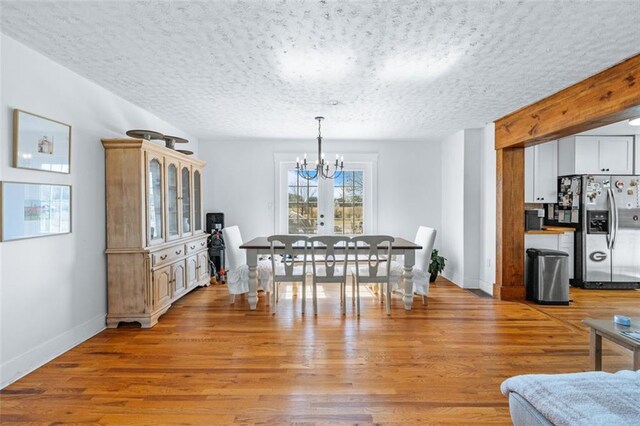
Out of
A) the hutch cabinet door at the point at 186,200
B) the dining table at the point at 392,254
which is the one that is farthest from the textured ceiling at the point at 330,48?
the dining table at the point at 392,254

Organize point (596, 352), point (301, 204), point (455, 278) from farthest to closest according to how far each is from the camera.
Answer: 1. point (301, 204)
2. point (455, 278)
3. point (596, 352)

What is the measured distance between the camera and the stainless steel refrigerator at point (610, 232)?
471 cm

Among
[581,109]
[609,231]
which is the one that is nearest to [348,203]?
[581,109]

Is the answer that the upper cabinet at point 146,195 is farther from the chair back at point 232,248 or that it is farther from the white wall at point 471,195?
the white wall at point 471,195

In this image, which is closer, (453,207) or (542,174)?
(542,174)

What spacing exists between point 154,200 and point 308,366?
2302 mm

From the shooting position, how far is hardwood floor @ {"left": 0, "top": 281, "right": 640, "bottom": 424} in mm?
1965

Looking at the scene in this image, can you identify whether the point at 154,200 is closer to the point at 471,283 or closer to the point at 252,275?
the point at 252,275

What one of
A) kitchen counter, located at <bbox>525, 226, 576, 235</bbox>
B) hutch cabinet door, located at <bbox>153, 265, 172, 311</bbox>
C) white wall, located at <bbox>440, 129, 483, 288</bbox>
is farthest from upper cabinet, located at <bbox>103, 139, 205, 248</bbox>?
kitchen counter, located at <bbox>525, 226, 576, 235</bbox>

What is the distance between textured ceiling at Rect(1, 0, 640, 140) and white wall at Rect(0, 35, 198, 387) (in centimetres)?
18

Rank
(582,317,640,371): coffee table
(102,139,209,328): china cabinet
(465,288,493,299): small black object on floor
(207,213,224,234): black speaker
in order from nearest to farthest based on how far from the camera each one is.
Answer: (582,317,640,371): coffee table
(102,139,209,328): china cabinet
(465,288,493,299): small black object on floor
(207,213,224,234): black speaker

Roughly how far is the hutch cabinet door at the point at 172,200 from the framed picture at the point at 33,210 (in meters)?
1.10

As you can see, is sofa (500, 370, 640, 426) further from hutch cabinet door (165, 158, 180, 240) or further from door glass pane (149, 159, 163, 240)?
hutch cabinet door (165, 158, 180, 240)

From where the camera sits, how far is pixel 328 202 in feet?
19.1
